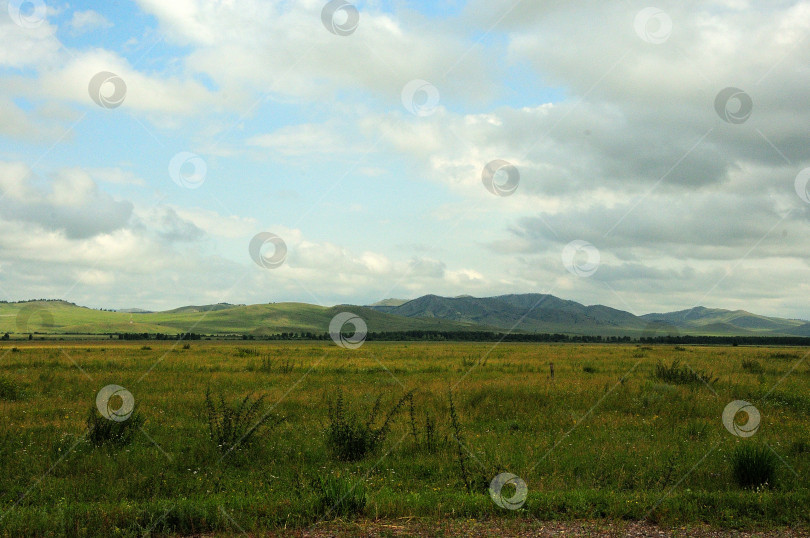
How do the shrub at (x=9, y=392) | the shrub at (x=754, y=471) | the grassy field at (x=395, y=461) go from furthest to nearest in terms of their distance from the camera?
the shrub at (x=9, y=392) → the shrub at (x=754, y=471) → the grassy field at (x=395, y=461)

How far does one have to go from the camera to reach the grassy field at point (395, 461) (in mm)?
7672

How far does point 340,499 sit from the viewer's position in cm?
767

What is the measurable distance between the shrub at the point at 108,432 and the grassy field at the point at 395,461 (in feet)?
0.17

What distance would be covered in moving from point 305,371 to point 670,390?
62.2 ft

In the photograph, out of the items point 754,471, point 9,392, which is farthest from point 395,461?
point 9,392

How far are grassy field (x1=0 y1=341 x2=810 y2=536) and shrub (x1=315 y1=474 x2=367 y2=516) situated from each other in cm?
2

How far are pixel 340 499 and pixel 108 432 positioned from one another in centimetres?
727

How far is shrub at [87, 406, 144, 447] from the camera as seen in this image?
38.7ft

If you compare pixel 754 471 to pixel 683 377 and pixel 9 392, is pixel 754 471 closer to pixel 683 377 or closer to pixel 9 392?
pixel 683 377

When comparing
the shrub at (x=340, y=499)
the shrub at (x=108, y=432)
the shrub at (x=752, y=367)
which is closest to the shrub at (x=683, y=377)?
the shrub at (x=752, y=367)

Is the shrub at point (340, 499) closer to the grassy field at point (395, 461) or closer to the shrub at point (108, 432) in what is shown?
the grassy field at point (395, 461)

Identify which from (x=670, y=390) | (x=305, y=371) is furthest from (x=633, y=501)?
(x=305, y=371)

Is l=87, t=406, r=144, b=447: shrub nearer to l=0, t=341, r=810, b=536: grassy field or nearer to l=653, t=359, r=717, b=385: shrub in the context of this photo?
l=0, t=341, r=810, b=536: grassy field

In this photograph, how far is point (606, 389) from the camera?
21125 millimetres
